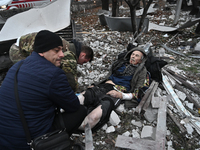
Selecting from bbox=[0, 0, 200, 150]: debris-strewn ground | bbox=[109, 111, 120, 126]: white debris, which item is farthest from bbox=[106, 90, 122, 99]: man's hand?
bbox=[109, 111, 120, 126]: white debris

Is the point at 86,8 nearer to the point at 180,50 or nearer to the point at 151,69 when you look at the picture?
the point at 180,50

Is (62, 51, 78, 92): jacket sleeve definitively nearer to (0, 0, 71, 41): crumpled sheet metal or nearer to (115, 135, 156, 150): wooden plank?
(115, 135, 156, 150): wooden plank

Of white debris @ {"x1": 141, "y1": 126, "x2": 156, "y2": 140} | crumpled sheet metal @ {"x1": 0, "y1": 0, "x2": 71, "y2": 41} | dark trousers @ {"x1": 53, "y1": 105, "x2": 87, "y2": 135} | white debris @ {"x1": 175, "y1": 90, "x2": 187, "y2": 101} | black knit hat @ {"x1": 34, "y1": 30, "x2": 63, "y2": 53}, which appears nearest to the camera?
black knit hat @ {"x1": 34, "y1": 30, "x2": 63, "y2": 53}

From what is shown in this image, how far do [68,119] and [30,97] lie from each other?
668 millimetres

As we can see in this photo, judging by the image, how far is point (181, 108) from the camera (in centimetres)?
312

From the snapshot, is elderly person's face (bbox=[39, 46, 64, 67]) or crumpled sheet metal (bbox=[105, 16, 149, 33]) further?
crumpled sheet metal (bbox=[105, 16, 149, 33])

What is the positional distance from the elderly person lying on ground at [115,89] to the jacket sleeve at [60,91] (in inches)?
32.9

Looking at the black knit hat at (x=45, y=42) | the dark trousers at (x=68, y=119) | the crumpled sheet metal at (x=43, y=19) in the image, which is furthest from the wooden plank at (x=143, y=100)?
the crumpled sheet metal at (x=43, y=19)

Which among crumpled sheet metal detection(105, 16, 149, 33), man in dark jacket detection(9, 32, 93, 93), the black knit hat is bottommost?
man in dark jacket detection(9, 32, 93, 93)

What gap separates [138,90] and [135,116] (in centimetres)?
64

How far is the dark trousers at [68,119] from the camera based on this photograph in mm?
1949

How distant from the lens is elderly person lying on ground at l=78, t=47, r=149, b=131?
273 centimetres

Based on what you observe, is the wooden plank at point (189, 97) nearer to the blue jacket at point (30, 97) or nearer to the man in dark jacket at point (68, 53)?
the man in dark jacket at point (68, 53)

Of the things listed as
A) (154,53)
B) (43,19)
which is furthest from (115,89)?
(43,19)
